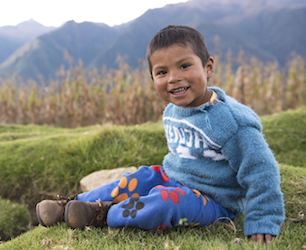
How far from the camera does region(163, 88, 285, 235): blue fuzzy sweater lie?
3.58 ft

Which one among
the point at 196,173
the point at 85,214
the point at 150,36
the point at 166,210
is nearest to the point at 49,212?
the point at 85,214

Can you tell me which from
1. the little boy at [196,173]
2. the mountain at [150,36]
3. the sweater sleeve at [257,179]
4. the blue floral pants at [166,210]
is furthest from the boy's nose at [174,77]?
the mountain at [150,36]

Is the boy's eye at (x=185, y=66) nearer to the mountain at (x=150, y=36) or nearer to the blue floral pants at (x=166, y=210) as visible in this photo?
the blue floral pants at (x=166, y=210)

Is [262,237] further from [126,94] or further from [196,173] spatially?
[126,94]

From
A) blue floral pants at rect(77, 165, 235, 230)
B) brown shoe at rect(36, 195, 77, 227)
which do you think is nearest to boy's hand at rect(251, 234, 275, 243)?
blue floral pants at rect(77, 165, 235, 230)

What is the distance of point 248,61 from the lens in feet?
16.0

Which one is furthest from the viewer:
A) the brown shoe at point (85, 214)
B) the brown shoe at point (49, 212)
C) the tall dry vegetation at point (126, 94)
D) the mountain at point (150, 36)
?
the mountain at point (150, 36)

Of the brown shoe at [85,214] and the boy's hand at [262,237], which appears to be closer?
the boy's hand at [262,237]

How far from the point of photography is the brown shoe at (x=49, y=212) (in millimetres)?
1270

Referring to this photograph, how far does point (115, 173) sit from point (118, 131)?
69cm

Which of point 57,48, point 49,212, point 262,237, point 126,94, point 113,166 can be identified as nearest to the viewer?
point 262,237

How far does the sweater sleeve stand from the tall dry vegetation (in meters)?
3.57

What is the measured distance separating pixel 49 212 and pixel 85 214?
0.23 m

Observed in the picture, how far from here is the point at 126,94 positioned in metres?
4.96
